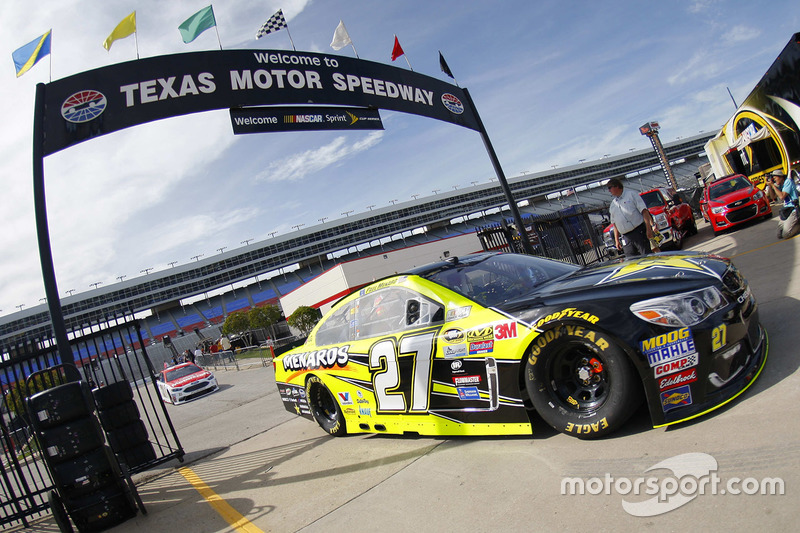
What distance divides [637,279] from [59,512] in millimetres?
5099

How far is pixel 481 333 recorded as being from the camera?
3.46m

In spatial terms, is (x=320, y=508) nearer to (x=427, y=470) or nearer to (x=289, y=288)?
(x=427, y=470)

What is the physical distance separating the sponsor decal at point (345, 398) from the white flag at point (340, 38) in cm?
735

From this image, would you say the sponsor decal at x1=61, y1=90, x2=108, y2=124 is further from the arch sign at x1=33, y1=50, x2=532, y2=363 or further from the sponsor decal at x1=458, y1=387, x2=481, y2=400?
the sponsor decal at x1=458, y1=387, x2=481, y2=400

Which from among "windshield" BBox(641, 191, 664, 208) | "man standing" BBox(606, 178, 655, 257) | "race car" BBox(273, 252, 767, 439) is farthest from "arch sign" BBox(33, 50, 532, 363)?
"windshield" BBox(641, 191, 664, 208)

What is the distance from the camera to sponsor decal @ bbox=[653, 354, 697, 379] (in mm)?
2756

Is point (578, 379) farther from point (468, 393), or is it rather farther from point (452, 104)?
point (452, 104)

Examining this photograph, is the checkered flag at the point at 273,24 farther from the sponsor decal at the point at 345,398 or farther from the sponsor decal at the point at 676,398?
the sponsor decal at the point at 676,398

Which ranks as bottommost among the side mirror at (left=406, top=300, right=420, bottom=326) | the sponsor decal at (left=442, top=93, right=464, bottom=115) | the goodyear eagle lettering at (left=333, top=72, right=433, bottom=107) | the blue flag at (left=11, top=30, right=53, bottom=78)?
the side mirror at (left=406, top=300, right=420, bottom=326)

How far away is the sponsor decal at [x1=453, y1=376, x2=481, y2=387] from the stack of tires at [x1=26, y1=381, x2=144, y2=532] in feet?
11.0

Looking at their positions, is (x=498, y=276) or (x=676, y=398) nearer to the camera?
(x=676, y=398)

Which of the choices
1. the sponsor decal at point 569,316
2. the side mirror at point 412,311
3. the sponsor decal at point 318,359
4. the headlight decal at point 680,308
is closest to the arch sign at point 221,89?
the sponsor decal at point 318,359

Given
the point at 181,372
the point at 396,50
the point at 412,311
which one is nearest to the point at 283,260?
the point at 181,372

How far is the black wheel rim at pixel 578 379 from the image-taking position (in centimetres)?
305
